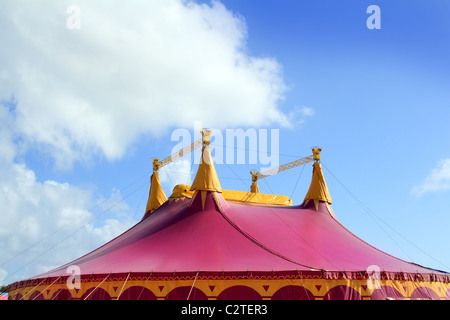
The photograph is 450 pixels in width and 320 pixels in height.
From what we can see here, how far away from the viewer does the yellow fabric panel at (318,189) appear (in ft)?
43.3

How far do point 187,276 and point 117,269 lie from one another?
4.59 feet

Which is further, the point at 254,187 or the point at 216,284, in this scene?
the point at 254,187

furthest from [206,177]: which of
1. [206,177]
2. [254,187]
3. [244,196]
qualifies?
[254,187]

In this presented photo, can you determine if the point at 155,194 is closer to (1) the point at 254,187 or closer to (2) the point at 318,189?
(1) the point at 254,187

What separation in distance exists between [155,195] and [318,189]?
16.2 feet

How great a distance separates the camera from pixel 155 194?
13.9m


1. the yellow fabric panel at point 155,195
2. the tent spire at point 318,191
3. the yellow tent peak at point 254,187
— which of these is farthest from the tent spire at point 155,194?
the tent spire at point 318,191

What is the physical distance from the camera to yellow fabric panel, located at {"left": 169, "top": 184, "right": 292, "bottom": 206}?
12000 millimetres

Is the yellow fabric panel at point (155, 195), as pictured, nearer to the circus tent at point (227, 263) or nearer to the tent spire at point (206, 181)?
the circus tent at point (227, 263)

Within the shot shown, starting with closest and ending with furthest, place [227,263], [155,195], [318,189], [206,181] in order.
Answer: [227,263]
[206,181]
[318,189]
[155,195]
